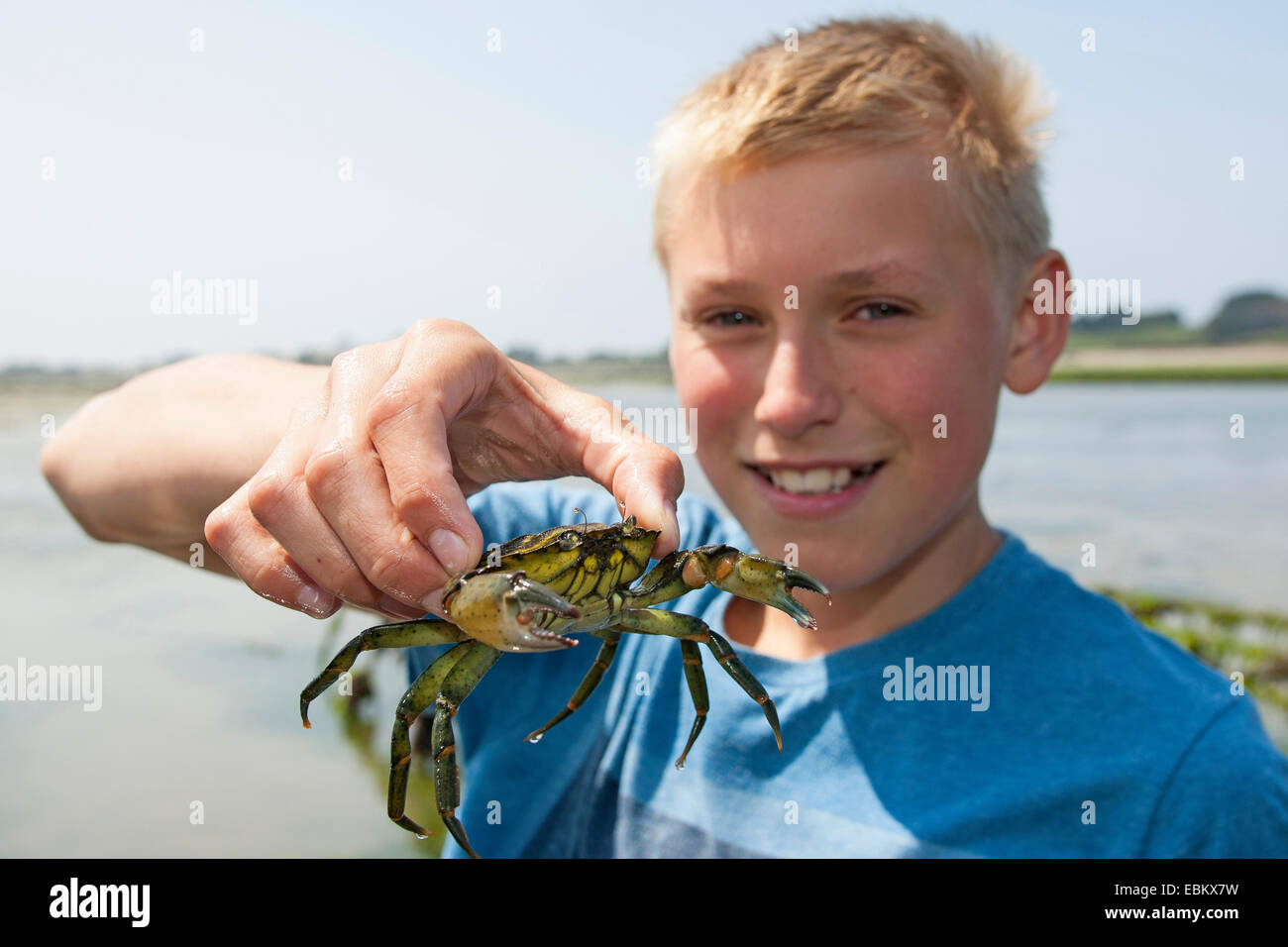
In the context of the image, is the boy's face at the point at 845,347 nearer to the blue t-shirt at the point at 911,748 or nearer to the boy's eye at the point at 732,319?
the boy's eye at the point at 732,319

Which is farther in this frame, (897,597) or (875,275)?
(897,597)

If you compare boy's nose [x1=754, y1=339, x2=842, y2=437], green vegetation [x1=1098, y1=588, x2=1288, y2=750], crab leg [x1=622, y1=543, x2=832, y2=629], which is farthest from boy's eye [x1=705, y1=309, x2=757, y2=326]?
green vegetation [x1=1098, y1=588, x2=1288, y2=750]

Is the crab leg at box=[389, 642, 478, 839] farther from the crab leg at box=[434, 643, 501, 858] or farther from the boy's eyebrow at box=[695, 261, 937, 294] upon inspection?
the boy's eyebrow at box=[695, 261, 937, 294]

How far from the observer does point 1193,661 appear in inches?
101

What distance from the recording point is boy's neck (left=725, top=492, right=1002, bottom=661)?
2.81m

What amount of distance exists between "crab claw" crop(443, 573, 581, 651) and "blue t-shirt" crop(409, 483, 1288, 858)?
122 cm

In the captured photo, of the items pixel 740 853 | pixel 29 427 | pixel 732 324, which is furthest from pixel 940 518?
pixel 29 427

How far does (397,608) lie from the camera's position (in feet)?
5.26

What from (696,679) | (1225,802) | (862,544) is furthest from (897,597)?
(696,679)

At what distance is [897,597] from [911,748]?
0.49m

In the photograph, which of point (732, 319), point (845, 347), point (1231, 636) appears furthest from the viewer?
point (1231, 636)

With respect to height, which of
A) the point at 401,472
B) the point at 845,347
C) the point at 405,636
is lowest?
the point at 405,636

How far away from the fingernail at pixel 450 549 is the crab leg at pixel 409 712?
21 cm

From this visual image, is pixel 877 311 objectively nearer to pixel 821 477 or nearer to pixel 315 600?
pixel 821 477
